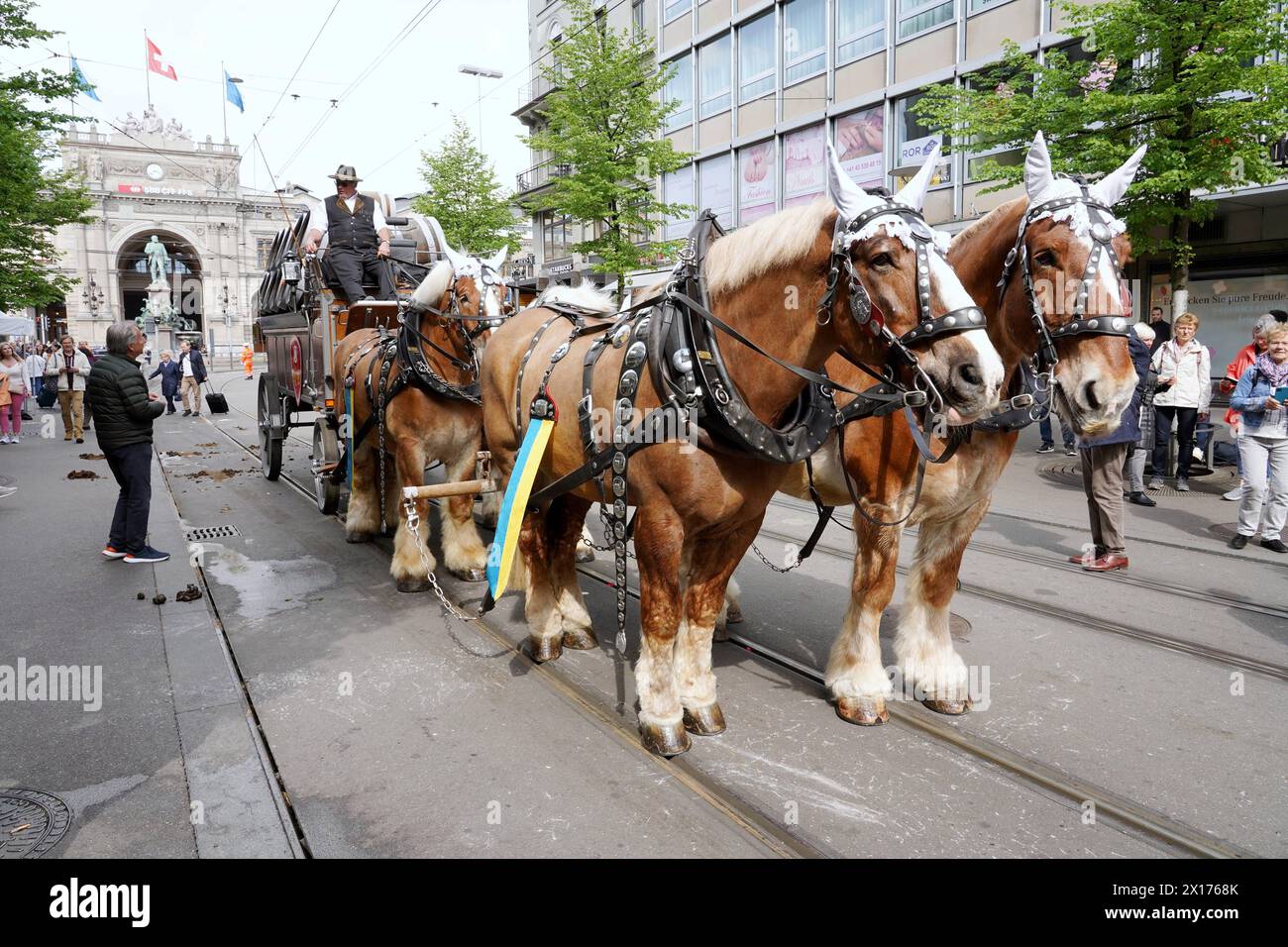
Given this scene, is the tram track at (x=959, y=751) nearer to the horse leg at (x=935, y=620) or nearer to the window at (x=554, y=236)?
the horse leg at (x=935, y=620)

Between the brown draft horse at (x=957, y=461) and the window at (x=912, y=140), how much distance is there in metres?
16.5

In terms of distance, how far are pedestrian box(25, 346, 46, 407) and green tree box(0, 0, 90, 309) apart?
8.66 ft

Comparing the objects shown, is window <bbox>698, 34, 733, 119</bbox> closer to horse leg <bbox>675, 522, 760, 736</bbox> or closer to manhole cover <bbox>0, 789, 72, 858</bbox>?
horse leg <bbox>675, 522, 760, 736</bbox>

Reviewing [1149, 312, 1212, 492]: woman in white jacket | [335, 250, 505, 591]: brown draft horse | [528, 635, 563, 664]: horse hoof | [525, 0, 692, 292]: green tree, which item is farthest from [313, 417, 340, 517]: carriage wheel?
[525, 0, 692, 292]: green tree

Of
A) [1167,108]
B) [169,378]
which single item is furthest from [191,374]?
[1167,108]

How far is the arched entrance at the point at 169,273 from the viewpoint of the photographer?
6719 cm

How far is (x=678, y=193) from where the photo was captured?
26.6m

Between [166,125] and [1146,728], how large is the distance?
8305 centimetres

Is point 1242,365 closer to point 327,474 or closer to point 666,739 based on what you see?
point 666,739

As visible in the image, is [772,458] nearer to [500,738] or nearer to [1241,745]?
[500,738]

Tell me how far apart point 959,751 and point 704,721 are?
120 centimetres

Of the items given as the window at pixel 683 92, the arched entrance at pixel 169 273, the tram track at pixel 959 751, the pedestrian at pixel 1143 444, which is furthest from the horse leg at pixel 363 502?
the arched entrance at pixel 169 273
